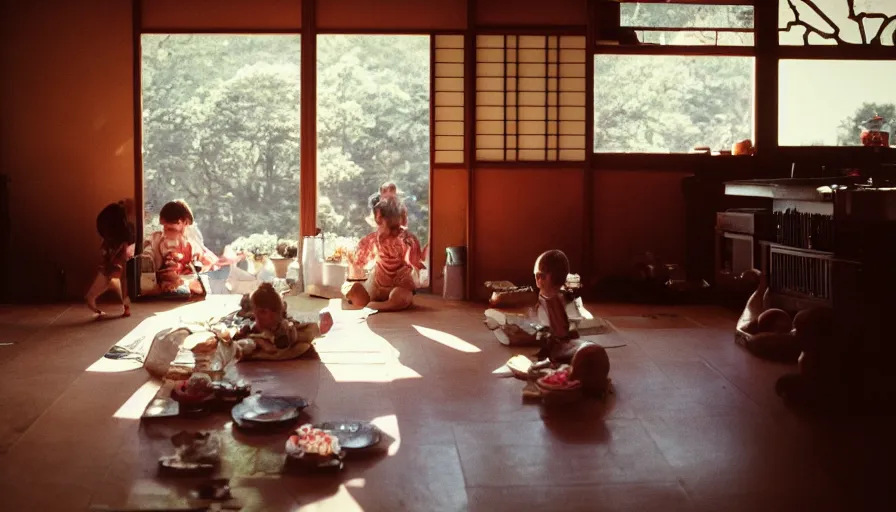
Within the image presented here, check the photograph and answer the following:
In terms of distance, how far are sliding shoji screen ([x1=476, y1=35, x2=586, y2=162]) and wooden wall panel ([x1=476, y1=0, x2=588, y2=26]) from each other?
14cm

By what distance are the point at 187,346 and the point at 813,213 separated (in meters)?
4.03

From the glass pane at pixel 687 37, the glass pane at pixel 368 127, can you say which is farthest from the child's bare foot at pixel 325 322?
the glass pane at pixel 687 37

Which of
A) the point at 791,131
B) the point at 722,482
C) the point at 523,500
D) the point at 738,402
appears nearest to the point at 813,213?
the point at 738,402

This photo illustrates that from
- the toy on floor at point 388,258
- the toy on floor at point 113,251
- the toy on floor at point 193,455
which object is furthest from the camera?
the toy on floor at point 388,258

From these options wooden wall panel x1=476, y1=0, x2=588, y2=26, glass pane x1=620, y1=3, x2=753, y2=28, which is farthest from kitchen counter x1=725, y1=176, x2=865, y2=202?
wooden wall panel x1=476, y1=0, x2=588, y2=26

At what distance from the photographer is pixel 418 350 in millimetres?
5867

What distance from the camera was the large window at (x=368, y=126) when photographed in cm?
827

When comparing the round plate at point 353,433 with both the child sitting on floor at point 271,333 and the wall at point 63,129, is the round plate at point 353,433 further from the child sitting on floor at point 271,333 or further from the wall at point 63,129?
the wall at point 63,129

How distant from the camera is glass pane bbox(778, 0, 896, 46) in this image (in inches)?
325

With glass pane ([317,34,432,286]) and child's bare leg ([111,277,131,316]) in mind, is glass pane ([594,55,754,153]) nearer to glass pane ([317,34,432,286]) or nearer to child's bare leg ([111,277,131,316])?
glass pane ([317,34,432,286])

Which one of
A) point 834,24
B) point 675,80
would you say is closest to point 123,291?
point 675,80

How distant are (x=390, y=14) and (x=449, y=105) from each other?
96 cm

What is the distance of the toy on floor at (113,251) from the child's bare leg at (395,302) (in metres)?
1.94

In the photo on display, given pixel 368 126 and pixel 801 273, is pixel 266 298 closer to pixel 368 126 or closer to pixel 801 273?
pixel 368 126
